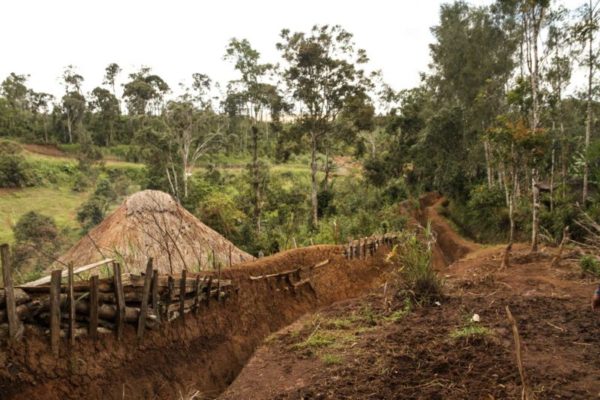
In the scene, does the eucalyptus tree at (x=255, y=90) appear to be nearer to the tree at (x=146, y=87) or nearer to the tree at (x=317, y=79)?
the tree at (x=317, y=79)

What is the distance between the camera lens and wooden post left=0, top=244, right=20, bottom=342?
3.22 meters

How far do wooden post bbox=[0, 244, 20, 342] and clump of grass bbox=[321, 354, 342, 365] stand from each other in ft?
9.14

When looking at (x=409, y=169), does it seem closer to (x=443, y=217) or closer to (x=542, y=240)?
(x=443, y=217)

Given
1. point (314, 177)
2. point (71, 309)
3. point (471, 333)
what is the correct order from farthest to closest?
point (314, 177) → point (471, 333) → point (71, 309)

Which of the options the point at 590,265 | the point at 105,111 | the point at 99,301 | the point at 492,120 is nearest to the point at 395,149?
the point at 492,120

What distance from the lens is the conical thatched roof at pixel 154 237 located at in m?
7.66

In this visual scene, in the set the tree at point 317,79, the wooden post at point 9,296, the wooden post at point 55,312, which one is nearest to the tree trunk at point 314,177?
the tree at point 317,79

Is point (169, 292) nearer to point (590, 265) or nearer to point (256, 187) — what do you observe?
point (590, 265)

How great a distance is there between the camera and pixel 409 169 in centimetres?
2528

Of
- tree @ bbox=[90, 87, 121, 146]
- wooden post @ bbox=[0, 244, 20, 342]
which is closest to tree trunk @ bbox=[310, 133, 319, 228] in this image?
wooden post @ bbox=[0, 244, 20, 342]

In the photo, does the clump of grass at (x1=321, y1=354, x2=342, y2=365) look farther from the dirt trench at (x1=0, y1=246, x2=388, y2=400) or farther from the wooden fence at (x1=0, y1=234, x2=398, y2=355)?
the wooden fence at (x1=0, y1=234, x2=398, y2=355)

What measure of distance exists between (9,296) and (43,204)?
2854 centimetres

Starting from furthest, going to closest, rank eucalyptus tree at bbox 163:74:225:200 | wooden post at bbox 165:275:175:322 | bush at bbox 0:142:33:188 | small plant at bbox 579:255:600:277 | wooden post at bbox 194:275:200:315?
bush at bbox 0:142:33:188
eucalyptus tree at bbox 163:74:225:200
small plant at bbox 579:255:600:277
wooden post at bbox 194:275:200:315
wooden post at bbox 165:275:175:322

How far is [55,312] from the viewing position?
363 cm
